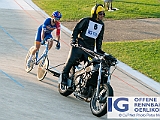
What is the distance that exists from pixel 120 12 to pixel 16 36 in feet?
25.4

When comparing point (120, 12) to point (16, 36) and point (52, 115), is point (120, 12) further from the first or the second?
point (52, 115)

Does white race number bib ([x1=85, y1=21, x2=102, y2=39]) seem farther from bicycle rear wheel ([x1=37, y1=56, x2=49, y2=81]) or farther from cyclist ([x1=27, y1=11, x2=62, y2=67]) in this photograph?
bicycle rear wheel ([x1=37, y1=56, x2=49, y2=81])

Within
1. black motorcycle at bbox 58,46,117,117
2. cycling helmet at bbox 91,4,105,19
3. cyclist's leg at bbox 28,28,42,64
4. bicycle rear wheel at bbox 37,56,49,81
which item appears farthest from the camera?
cyclist's leg at bbox 28,28,42,64

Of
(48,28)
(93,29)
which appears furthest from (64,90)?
(48,28)

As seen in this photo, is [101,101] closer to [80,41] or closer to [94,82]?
[94,82]

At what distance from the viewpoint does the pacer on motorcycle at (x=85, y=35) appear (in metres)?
10.1

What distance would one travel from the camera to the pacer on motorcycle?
33.1 feet

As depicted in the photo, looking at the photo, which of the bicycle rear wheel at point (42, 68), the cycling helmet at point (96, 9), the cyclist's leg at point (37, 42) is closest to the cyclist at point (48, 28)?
the cyclist's leg at point (37, 42)

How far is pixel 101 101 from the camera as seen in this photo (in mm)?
9188

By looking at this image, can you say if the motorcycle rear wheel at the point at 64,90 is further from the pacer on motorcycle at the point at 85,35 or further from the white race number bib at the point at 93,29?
the white race number bib at the point at 93,29

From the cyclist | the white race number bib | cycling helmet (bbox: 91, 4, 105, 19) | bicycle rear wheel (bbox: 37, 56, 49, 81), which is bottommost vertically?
bicycle rear wheel (bbox: 37, 56, 49, 81)

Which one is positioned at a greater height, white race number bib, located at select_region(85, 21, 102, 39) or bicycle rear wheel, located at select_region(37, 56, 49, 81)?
white race number bib, located at select_region(85, 21, 102, 39)

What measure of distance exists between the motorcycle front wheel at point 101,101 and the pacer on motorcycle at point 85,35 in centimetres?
112

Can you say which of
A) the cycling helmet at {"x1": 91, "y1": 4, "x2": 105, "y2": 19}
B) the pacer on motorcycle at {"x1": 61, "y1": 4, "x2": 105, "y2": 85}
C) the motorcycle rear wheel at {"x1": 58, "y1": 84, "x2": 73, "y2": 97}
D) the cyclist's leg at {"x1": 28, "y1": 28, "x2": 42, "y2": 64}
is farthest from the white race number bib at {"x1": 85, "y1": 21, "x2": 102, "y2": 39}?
the cyclist's leg at {"x1": 28, "y1": 28, "x2": 42, "y2": 64}
